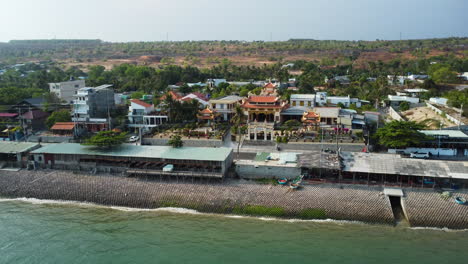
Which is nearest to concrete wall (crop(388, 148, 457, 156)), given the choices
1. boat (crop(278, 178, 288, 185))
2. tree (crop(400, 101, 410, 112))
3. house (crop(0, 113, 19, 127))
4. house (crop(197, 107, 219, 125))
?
boat (crop(278, 178, 288, 185))

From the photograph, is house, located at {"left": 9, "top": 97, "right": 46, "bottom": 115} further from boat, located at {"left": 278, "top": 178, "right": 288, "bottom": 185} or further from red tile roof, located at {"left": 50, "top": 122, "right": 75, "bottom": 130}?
boat, located at {"left": 278, "top": 178, "right": 288, "bottom": 185}

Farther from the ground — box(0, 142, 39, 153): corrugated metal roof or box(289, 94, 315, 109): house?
box(289, 94, 315, 109): house

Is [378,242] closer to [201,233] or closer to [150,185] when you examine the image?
[201,233]

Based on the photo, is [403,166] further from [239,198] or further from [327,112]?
[327,112]

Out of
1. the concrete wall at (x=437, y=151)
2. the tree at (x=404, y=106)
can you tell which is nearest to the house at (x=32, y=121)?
the concrete wall at (x=437, y=151)

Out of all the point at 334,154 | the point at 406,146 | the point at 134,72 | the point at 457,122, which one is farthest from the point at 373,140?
the point at 134,72

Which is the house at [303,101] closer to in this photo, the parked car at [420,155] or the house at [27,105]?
the parked car at [420,155]

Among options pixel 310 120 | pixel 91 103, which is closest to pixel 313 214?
pixel 310 120
